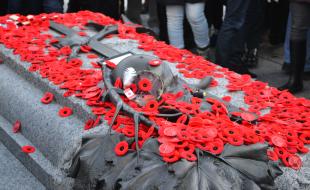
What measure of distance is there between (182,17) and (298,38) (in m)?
0.87

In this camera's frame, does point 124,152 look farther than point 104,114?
No

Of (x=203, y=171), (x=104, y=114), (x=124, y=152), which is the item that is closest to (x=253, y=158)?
(x=203, y=171)

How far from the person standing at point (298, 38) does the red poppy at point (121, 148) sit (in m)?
2.17

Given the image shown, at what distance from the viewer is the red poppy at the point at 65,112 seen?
196cm

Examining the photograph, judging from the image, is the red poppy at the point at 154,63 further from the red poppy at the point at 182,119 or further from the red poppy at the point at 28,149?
the red poppy at the point at 28,149

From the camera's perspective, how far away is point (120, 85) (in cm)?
182

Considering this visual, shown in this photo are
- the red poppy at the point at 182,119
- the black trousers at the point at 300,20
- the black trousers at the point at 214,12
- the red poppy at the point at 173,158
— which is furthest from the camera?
the black trousers at the point at 214,12

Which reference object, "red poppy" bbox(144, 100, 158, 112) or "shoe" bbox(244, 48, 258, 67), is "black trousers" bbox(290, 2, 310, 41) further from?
"red poppy" bbox(144, 100, 158, 112)

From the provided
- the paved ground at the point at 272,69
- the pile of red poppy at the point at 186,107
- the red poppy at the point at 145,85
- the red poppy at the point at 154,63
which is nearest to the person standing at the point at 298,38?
the paved ground at the point at 272,69

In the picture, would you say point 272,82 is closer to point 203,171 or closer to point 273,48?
point 273,48

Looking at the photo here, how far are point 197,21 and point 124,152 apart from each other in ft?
8.05

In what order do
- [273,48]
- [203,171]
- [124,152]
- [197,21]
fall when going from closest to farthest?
[203,171] → [124,152] → [197,21] → [273,48]

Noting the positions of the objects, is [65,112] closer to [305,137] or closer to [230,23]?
[305,137]

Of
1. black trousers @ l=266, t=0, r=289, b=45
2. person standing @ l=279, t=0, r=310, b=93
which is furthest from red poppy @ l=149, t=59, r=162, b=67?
black trousers @ l=266, t=0, r=289, b=45
